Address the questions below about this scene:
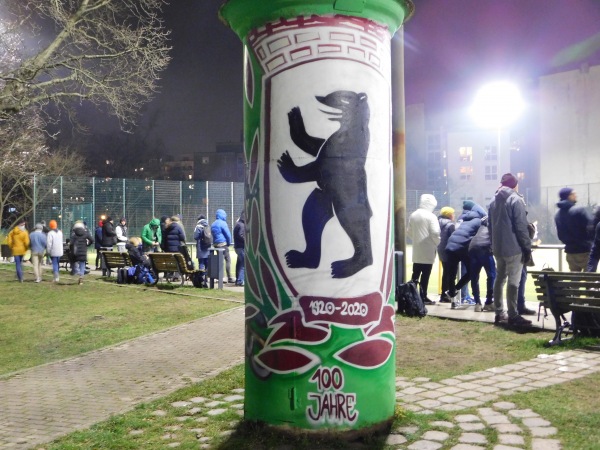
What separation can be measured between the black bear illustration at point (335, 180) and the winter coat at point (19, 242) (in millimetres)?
15855

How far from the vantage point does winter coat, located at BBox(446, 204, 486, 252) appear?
1073 centimetres

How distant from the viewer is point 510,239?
28.8ft

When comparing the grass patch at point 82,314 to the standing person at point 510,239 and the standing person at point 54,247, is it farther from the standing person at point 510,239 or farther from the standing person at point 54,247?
the standing person at point 510,239

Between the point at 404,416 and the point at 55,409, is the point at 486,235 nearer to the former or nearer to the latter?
the point at 404,416

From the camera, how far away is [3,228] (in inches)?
1865

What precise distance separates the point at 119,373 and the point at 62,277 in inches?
537

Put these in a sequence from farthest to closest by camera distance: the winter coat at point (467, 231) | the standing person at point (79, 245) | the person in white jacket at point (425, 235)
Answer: the standing person at point (79, 245) → the person in white jacket at point (425, 235) → the winter coat at point (467, 231)

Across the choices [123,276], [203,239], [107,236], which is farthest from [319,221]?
[107,236]

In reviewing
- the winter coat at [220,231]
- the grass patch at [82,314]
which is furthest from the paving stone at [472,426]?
the winter coat at [220,231]

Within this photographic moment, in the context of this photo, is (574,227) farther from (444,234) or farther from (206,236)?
(206,236)

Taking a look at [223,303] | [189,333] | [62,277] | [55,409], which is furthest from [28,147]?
[55,409]

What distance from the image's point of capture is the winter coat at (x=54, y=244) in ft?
59.4

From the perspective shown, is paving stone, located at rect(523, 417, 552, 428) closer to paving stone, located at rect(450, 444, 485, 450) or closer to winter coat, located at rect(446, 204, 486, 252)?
paving stone, located at rect(450, 444, 485, 450)

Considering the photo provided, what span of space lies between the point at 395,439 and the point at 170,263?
11.7 meters
